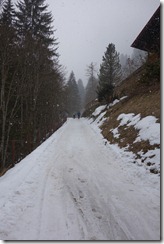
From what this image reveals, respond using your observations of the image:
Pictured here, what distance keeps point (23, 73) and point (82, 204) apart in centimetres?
1414

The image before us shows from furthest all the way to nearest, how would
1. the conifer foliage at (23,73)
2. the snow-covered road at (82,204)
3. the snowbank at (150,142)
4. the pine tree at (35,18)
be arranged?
the pine tree at (35,18) < the conifer foliage at (23,73) < the snowbank at (150,142) < the snow-covered road at (82,204)

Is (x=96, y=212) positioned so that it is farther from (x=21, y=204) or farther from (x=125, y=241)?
(x=21, y=204)

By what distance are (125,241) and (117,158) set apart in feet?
14.6

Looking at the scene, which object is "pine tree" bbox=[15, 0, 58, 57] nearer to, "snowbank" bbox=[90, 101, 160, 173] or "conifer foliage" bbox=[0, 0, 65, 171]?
"conifer foliage" bbox=[0, 0, 65, 171]

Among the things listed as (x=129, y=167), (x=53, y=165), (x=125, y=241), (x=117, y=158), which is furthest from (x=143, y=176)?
(x=53, y=165)

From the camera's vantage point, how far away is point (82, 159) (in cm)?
758

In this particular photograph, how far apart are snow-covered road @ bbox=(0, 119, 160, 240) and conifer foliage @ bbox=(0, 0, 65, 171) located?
18.5 feet

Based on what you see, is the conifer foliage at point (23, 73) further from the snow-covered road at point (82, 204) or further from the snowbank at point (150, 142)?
the snowbank at point (150, 142)

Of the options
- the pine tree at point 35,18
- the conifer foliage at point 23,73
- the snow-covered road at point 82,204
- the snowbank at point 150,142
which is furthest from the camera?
the pine tree at point 35,18

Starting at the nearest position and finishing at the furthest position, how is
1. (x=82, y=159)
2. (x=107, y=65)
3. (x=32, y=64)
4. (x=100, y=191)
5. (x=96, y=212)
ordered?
(x=96, y=212)
(x=100, y=191)
(x=82, y=159)
(x=32, y=64)
(x=107, y=65)

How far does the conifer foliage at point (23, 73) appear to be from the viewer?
1331 cm

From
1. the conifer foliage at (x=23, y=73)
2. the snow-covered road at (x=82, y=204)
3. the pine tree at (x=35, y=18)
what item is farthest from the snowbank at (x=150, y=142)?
the pine tree at (x=35, y=18)

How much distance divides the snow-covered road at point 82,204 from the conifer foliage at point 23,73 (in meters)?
5.63

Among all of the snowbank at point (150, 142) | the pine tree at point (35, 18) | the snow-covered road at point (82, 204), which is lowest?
the snow-covered road at point (82, 204)
